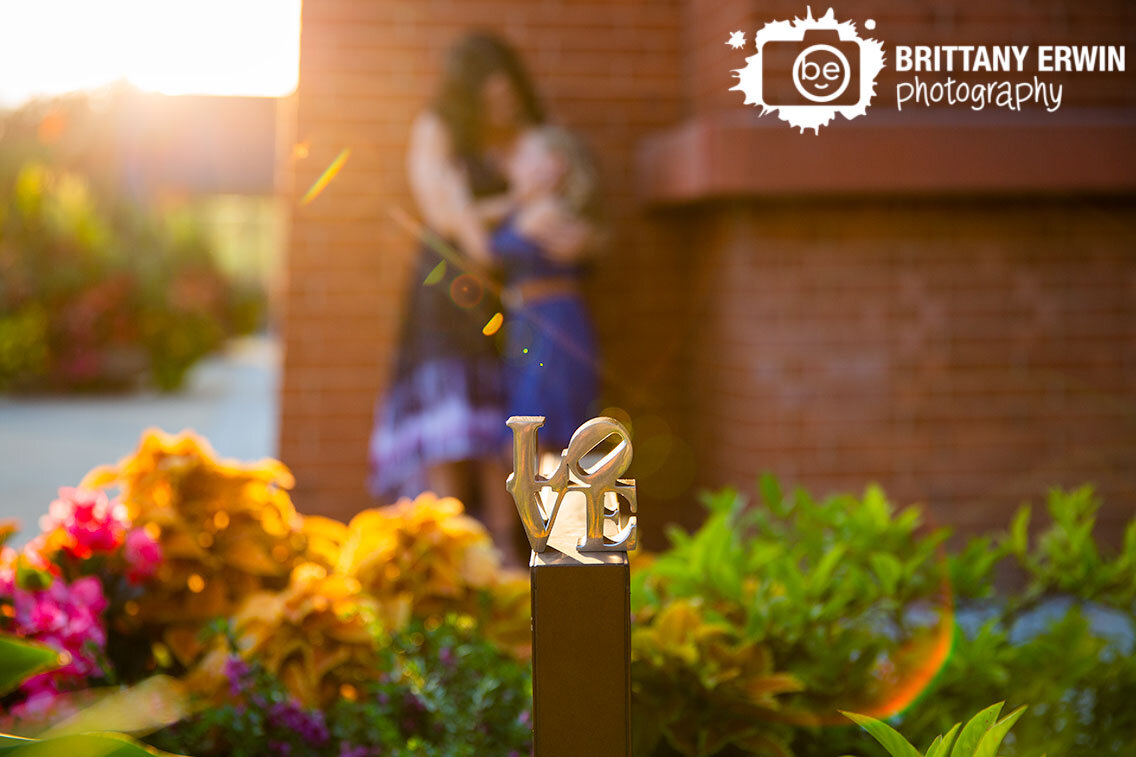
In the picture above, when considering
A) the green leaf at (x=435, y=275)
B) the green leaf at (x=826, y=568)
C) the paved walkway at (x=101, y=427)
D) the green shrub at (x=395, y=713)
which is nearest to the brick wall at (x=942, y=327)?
the green leaf at (x=435, y=275)

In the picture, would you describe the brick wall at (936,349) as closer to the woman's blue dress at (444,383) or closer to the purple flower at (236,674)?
the woman's blue dress at (444,383)

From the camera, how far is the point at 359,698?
1806mm

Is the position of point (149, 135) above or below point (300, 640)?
above

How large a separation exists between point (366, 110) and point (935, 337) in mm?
2590

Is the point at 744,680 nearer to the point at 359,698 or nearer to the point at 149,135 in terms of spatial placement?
the point at 359,698

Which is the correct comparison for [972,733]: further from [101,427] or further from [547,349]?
[101,427]

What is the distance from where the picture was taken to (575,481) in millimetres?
1215

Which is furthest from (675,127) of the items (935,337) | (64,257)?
(64,257)

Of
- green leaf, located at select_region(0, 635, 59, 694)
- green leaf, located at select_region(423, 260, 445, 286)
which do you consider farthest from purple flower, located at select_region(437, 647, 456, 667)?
green leaf, located at select_region(423, 260, 445, 286)

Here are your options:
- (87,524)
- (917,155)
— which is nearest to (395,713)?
(87,524)

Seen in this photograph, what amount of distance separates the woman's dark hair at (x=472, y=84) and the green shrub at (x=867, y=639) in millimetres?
2697

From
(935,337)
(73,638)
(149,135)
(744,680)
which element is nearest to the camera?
(744,680)

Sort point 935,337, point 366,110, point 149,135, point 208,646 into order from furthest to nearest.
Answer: point 149,135 → point 366,110 → point 935,337 → point 208,646

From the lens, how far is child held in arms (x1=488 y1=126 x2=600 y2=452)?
14.0 ft
